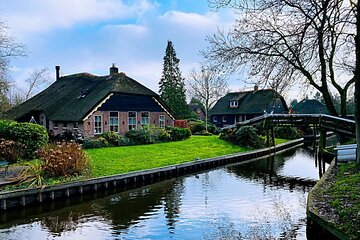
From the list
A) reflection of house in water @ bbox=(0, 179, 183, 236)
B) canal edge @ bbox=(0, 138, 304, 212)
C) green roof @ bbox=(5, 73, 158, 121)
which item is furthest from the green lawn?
green roof @ bbox=(5, 73, 158, 121)

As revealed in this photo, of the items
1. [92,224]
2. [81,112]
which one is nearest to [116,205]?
[92,224]

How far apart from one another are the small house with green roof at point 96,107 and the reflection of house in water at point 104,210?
45.8ft

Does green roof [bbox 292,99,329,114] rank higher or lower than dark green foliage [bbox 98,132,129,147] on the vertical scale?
higher

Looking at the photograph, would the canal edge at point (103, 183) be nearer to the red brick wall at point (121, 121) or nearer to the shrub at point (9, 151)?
the shrub at point (9, 151)

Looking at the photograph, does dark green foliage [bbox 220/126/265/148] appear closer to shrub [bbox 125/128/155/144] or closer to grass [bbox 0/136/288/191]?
grass [bbox 0/136/288/191]

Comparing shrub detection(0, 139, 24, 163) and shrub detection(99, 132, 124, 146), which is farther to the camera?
shrub detection(99, 132, 124, 146)

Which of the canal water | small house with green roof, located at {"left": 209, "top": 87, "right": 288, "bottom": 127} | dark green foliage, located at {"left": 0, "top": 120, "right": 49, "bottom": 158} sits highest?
small house with green roof, located at {"left": 209, "top": 87, "right": 288, "bottom": 127}

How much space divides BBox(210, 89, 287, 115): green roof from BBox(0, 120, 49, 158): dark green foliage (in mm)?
33902

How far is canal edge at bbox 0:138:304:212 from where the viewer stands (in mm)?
12210

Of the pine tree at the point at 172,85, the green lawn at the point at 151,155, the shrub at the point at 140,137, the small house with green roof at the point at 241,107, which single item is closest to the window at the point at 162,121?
the green lawn at the point at 151,155

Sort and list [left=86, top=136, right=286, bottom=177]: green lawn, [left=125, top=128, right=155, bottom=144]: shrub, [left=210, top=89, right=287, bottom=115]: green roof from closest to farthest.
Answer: [left=86, top=136, right=286, bottom=177]: green lawn, [left=125, top=128, right=155, bottom=144]: shrub, [left=210, top=89, right=287, bottom=115]: green roof

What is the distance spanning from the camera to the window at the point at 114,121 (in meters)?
29.5

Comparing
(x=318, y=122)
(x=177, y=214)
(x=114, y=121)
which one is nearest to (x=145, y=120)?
(x=114, y=121)

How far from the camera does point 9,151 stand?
16531 millimetres
